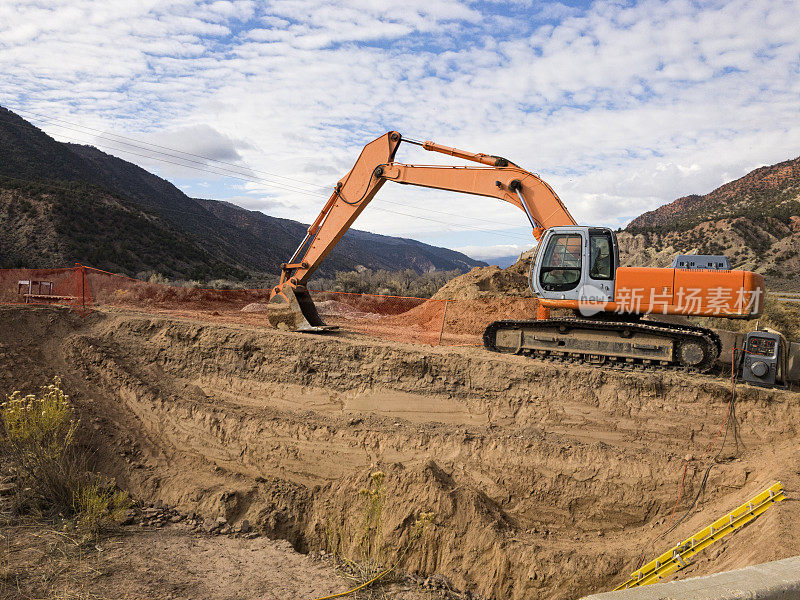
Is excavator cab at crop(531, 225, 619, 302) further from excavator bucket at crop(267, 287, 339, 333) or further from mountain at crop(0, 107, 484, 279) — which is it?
mountain at crop(0, 107, 484, 279)

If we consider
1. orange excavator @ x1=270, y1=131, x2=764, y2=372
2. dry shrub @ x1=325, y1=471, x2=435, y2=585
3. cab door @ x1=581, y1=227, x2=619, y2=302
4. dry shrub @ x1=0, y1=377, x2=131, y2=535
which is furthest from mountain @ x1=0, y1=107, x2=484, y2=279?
cab door @ x1=581, y1=227, x2=619, y2=302

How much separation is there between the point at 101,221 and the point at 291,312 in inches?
1303

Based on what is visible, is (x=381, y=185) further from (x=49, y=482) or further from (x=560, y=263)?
(x=49, y=482)

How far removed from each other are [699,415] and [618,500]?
1921 millimetres

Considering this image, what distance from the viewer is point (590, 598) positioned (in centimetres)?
258

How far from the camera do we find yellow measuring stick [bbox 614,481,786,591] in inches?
217

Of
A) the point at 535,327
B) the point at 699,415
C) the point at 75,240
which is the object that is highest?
the point at 75,240

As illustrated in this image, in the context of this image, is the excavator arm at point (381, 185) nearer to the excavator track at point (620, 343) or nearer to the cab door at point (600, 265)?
the cab door at point (600, 265)

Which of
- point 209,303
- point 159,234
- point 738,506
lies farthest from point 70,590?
point 159,234

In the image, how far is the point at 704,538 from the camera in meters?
5.66

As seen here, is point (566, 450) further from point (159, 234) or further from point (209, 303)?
point (159, 234)

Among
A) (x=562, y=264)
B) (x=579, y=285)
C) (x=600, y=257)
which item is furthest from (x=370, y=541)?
(x=600, y=257)

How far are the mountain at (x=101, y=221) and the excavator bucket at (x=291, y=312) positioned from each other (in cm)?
2533

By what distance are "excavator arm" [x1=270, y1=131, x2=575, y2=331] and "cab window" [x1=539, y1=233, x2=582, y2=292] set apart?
0.76m
